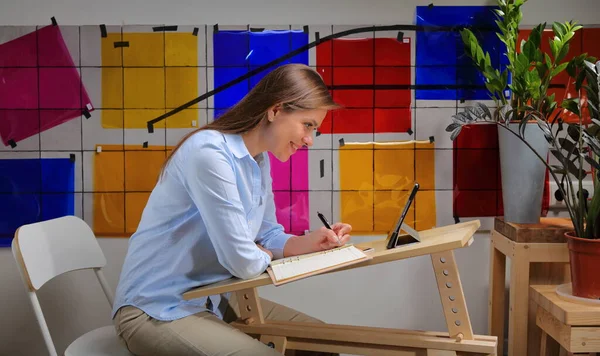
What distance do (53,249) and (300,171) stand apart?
104 centimetres

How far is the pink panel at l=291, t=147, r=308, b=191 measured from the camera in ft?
8.25

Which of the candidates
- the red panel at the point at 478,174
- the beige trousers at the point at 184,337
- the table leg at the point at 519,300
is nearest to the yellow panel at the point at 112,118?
the beige trousers at the point at 184,337

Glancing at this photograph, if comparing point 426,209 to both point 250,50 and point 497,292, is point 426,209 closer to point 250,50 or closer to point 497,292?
point 497,292

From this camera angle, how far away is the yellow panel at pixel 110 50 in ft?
8.13

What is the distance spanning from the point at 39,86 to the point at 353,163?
1394mm

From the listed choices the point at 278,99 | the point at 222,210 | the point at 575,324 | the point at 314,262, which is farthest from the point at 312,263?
the point at 575,324

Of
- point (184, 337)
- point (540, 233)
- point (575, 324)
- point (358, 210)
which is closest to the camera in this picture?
point (184, 337)

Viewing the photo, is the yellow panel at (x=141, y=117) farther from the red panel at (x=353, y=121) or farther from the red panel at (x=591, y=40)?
the red panel at (x=591, y=40)

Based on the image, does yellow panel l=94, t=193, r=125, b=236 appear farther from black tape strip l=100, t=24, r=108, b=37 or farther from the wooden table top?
the wooden table top

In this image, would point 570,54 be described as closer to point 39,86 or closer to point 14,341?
point 39,86

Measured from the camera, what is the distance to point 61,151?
251 centimetres

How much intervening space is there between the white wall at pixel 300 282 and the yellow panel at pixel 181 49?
0.07 metres

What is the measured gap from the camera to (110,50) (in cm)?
248

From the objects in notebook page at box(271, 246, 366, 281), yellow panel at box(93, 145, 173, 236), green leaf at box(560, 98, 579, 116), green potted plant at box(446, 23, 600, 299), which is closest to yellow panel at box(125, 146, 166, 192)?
yellow panel at box(93, 145, 173, 236)
